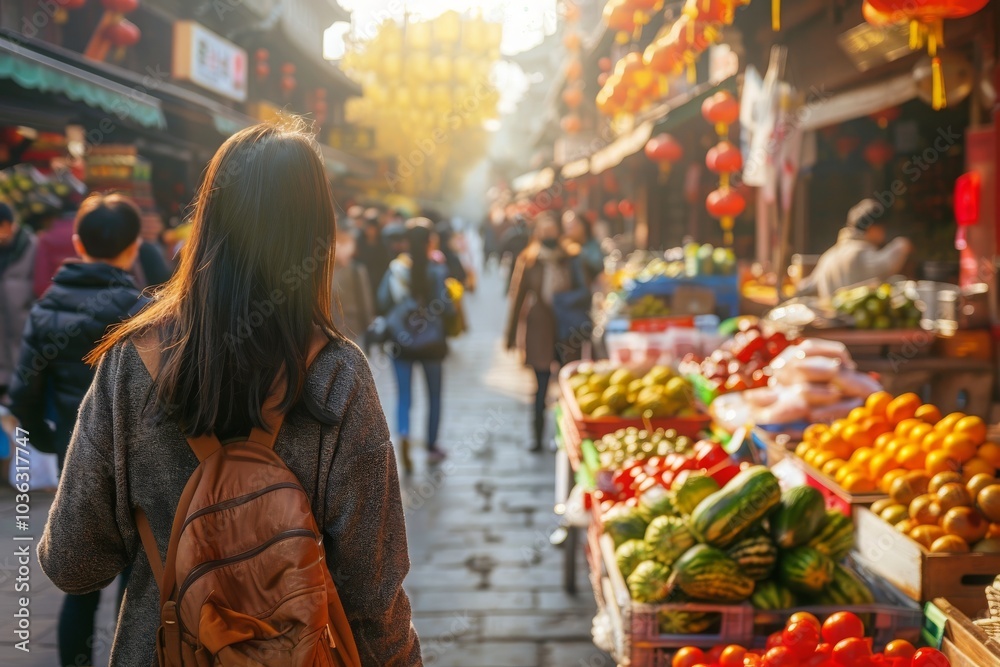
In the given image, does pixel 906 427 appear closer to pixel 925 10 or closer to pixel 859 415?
pixel 859 415

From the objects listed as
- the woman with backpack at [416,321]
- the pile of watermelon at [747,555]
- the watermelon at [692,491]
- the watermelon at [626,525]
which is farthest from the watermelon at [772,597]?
the woman with backpack at [416,321]

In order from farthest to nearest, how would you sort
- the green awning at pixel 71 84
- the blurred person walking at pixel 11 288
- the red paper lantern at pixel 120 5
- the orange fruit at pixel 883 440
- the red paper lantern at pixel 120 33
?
the red paper lantern at pixel 120 33, the red paper lantern at pixel 120 5, the blurred person walking at pixel 11 288, the green awning at pixel 71 84, the orange fruit at pixel 883 440

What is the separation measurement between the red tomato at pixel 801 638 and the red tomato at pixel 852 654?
7 centimetres

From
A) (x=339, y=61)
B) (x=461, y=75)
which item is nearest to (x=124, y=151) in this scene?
(x=461, y=75)

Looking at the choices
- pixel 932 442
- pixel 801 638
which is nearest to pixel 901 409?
pixel 932 442

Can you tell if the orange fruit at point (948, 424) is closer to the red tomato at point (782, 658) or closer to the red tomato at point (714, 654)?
the red tomato at point (714, 654)

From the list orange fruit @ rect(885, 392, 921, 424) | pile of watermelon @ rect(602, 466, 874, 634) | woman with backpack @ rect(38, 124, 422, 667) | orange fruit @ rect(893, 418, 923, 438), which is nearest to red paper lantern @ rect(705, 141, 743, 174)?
orange fruit @ rect(885, 392, 921, 424)

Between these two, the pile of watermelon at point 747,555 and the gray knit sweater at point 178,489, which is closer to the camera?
the gray knit sweater at point 178,489

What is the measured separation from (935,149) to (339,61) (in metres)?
33.0

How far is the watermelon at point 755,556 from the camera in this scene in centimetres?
319

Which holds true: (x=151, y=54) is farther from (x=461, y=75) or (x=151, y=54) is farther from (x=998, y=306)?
(x=461, y=75)

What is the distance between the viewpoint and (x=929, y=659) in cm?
251

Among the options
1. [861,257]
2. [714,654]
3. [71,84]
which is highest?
[71,84]

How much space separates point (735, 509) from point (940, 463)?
971mm
